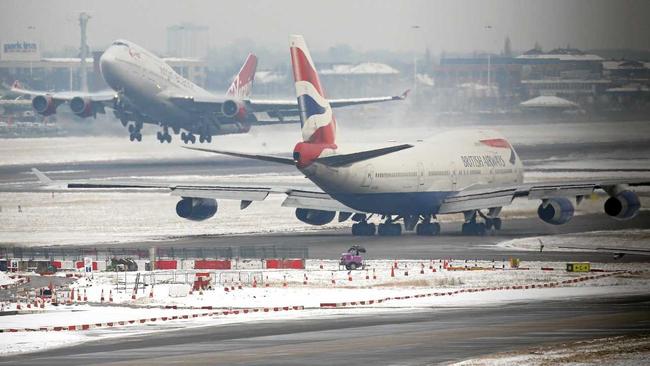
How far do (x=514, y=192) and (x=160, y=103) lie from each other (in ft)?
206

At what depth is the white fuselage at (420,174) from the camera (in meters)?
76.4

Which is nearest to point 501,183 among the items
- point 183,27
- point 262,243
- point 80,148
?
point 262,243

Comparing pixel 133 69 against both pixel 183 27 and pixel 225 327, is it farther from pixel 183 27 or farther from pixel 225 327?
pixel 225 327

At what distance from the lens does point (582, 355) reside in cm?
3738

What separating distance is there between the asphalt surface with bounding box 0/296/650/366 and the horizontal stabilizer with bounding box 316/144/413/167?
26.4m

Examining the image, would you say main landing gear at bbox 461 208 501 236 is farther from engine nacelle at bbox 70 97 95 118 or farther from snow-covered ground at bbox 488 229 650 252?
engine nacelle at bbox 70 97 95 118

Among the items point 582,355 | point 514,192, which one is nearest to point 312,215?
point 514,192

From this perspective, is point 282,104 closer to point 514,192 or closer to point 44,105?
point 44,105

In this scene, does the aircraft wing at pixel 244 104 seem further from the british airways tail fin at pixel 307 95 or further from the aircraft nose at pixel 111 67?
the british airways tail fin at pixel 307 95

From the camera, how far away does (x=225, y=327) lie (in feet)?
148

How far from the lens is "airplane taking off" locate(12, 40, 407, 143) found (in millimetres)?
132500

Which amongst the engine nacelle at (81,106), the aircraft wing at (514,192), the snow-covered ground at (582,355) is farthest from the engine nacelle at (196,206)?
the engine nacelle at (81,106)

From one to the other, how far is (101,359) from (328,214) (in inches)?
1707

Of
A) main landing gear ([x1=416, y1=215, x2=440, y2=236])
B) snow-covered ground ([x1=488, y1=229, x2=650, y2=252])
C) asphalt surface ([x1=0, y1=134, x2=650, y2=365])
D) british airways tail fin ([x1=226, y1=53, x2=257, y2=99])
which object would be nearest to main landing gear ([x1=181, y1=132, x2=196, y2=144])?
british airways tail fin ([x1=226, y1=53, x2=257, y2=99])
